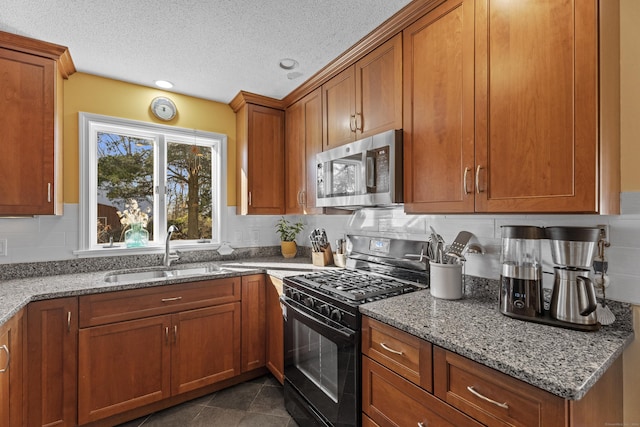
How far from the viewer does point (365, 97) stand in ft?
6.59

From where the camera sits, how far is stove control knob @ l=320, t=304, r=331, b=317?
1.69 meters

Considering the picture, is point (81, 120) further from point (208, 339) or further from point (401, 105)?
point (401, 105)

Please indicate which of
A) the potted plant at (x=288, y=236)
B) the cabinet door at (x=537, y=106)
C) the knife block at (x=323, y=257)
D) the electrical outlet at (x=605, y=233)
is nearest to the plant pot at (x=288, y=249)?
the potted plant at (x=288, y=236)

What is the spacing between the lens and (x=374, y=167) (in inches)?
72.6

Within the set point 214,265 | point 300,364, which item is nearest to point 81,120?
point 214,265

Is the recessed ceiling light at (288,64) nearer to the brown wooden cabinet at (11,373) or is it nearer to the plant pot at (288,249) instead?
the plant pot at (288,249)

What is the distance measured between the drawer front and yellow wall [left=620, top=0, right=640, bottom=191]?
111cm

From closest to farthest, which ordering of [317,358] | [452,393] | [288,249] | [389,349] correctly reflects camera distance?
[452,393], [389,349], [317,358], [288,249]

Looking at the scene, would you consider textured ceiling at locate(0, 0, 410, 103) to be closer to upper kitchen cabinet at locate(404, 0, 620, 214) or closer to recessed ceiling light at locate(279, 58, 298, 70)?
recessed ceiling light at locate(279, 58, 298, 70)

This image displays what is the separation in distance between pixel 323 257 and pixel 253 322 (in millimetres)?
780

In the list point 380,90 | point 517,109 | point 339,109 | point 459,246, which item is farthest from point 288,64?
point 459,246

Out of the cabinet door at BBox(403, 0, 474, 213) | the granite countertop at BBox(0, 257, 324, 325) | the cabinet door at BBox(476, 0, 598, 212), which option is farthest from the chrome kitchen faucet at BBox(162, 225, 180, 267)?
the cabinet door at BBox(476, 0, 598, 212)

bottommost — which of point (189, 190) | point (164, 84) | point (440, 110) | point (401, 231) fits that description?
point (401, 231)

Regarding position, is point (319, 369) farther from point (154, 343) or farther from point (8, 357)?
point (8, 357)
